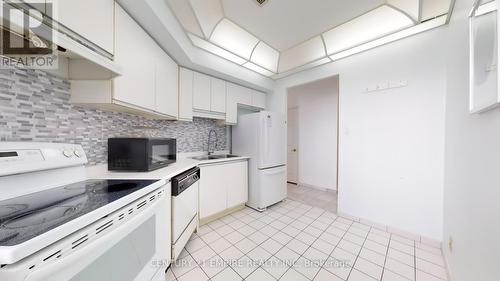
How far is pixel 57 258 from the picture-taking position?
52cm

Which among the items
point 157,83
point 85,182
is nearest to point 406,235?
point 85,182

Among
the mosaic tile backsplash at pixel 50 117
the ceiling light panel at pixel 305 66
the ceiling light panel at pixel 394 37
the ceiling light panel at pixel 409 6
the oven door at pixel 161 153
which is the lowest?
the oven door at pixel 161 153

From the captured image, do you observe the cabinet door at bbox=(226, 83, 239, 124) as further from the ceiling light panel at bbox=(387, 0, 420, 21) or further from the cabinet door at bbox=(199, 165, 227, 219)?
the ceiling light panel at bbox=(387, 0, 420, 21)

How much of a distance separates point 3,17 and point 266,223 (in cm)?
252

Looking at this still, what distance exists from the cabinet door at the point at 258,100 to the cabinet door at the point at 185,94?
1248 mm

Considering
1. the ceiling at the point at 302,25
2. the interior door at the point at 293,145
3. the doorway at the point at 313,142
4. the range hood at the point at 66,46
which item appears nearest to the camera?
the range hood at the point at 66,46

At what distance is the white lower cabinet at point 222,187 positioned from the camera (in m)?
2.12

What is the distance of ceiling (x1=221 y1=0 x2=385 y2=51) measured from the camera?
163 cm

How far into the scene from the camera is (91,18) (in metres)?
0.95

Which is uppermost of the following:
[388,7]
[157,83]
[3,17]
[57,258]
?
[388,7]

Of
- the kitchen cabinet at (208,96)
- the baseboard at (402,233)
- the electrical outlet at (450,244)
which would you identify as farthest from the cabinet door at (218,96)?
the electrical outlet at (450,244)

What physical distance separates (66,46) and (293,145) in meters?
4.02

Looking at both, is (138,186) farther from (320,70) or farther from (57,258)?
(320,70)

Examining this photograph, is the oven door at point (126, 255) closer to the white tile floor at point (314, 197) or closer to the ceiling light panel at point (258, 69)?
the ceiling light panel at point (258, 69)
